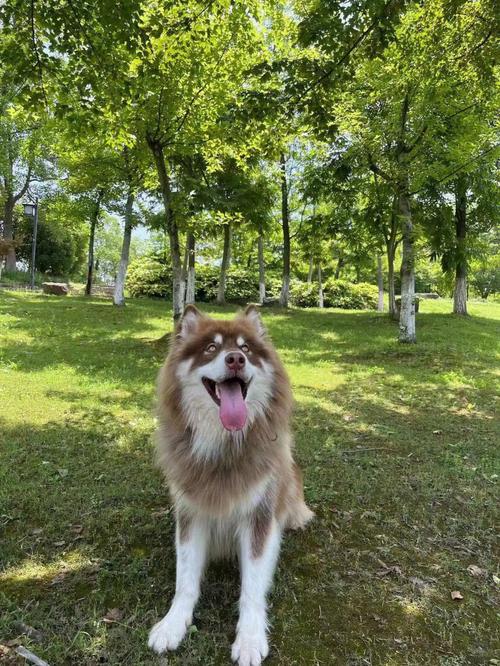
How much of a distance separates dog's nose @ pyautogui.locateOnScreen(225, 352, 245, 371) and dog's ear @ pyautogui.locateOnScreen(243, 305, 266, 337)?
459 millimetres

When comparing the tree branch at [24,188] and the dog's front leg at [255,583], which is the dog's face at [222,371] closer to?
the dog's front leg at [255,583]

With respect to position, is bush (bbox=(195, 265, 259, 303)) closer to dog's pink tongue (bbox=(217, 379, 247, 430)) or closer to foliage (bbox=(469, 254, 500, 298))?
dog's pink tongue (bbox=(217, 379, 247, 430))

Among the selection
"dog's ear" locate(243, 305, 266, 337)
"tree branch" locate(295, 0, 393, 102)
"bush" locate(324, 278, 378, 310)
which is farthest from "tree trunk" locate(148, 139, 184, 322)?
"bush" locate(324, 278, 378, 310)

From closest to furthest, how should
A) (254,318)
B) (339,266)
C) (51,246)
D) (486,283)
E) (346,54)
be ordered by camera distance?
(254,318)
(346,54)
(339,266)
(51,246)
(486,283)

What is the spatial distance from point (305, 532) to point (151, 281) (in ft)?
81.0

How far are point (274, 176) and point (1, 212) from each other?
22621 mm

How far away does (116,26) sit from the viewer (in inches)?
200

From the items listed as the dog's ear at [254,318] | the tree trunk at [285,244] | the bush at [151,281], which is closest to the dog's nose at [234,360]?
the dog's ear at [254,318]

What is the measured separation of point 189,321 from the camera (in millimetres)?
2965

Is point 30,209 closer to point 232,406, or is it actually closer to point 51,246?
point 51,246

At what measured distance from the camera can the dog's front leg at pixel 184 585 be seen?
2.38 metres

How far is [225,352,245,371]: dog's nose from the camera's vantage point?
101 inches

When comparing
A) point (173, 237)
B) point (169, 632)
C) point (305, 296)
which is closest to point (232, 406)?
point (169, 632)

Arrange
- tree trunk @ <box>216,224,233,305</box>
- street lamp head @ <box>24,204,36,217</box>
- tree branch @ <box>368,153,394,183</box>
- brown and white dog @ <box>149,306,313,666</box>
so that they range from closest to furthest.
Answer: brown and white dog @ <box>149,306,313,666</box> < tree branch @ <box>368,153,394,183</box> < tree trunk @ <box>216,224,233,305</box> < street lamp head @ <box>24,204,36,217</box>
